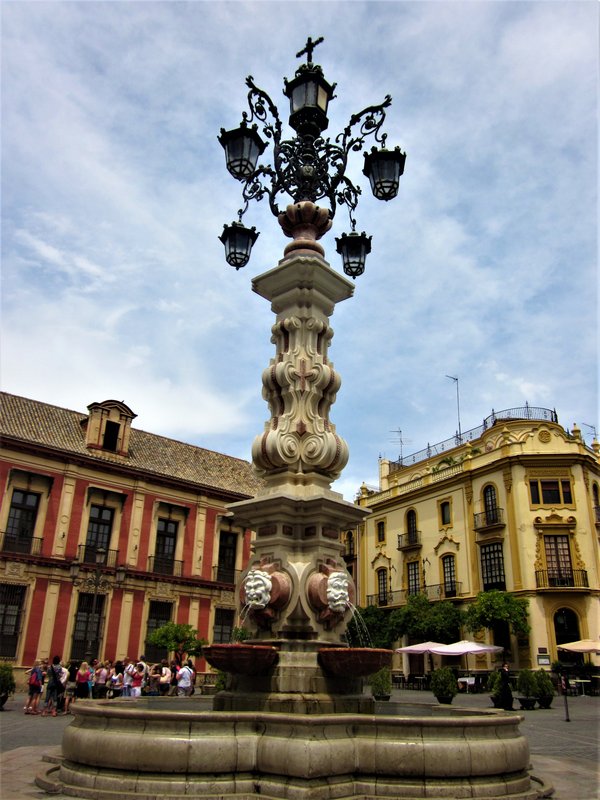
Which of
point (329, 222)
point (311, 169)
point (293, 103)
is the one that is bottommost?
point (329, 222)

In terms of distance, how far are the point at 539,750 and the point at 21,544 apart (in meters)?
23.1

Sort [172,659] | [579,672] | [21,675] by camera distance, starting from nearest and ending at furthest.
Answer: [21,675], [579,672], [172,659]

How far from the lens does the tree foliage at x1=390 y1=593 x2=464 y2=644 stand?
3167 centimetres

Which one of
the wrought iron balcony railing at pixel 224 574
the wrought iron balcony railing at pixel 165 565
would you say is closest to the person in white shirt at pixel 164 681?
the wrought iron balcony railing at pixel 165 565

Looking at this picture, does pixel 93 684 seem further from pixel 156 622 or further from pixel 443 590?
pixel 443 590

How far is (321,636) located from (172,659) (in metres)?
25.2

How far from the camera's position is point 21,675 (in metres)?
25.0

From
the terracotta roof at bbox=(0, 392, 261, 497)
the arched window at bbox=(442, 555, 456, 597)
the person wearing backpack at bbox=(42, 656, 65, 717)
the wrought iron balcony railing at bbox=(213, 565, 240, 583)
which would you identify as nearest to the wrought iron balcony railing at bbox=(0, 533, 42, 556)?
the terracotta roof at bbox=(0, 392, 261, 497)

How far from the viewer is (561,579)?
29781 millimetres

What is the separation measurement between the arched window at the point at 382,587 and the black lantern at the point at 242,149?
3375 cm

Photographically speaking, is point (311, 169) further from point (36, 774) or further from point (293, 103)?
point (36, 774)

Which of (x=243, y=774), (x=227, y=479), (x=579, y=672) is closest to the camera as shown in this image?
(x=243, y=774)

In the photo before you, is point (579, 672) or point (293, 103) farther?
point (579, 672)

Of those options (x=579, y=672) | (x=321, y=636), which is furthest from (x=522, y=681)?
(x=321, y=636)
